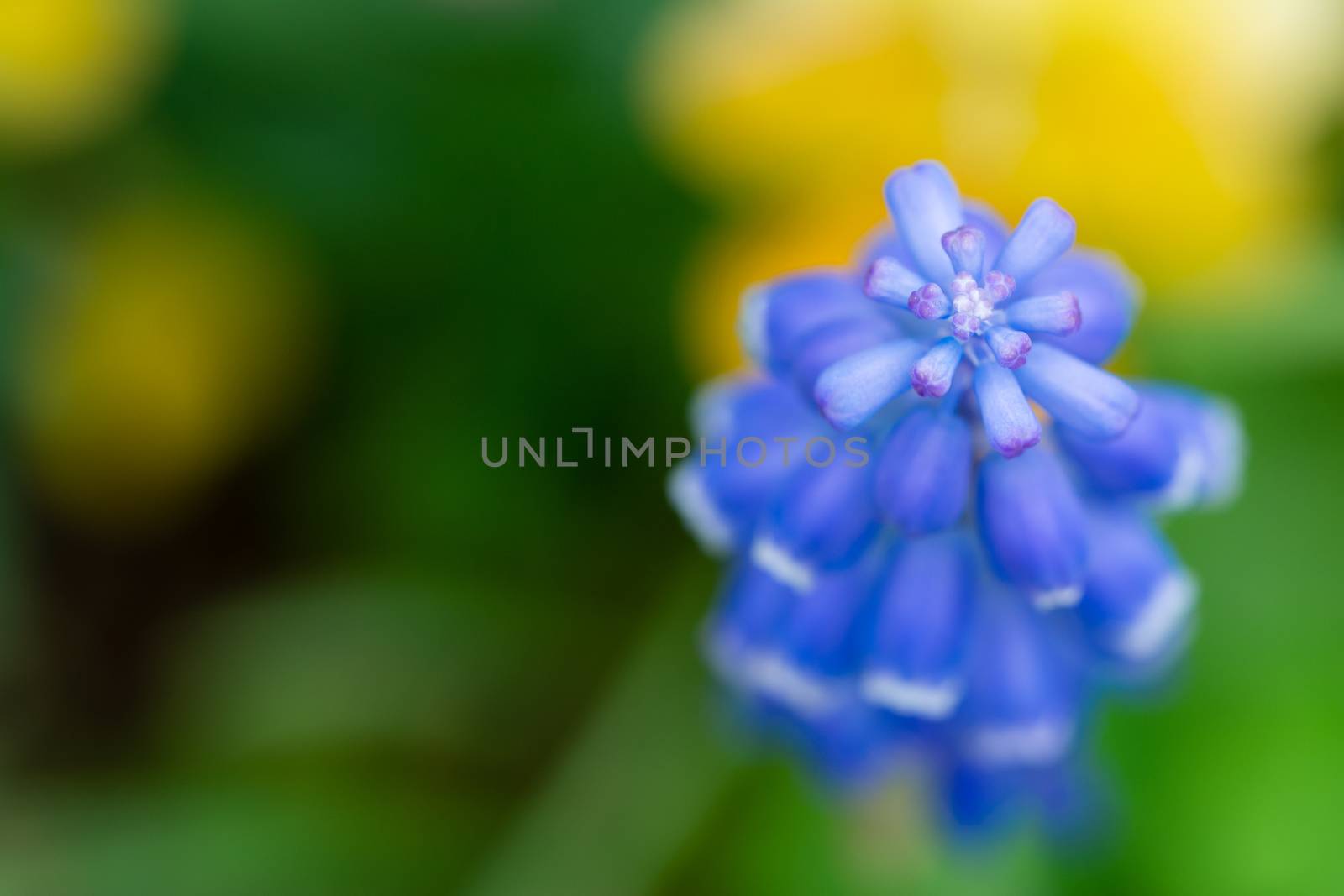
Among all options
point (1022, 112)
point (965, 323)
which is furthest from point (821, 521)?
point (1022, 112)

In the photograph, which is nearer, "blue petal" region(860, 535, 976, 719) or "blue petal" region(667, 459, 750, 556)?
"blue petal" region(860, 535, 976, 719)

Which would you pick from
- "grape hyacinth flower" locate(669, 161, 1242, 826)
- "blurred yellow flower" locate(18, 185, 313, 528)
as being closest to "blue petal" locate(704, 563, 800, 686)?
"grape hyacinth flower" locate(669, 161, 1242, 826)

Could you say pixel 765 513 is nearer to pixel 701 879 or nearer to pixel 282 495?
pixel 701 879

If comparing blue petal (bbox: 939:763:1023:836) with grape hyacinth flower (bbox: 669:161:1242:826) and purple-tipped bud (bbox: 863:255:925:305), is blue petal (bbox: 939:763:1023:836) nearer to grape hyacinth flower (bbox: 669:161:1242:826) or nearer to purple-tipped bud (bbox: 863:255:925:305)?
grape hyacinth flower (bbox: 669:161:1242:826)

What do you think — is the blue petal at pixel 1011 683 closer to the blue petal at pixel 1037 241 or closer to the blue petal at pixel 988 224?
the blue petal at pixel 988 224

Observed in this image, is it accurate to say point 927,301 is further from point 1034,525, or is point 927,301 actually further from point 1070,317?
point 1034,525

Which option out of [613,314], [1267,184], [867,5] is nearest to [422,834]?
[613,314]

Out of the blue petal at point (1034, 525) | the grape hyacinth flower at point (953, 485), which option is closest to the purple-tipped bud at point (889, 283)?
the grape hyacinth flower at point (953, 485)
